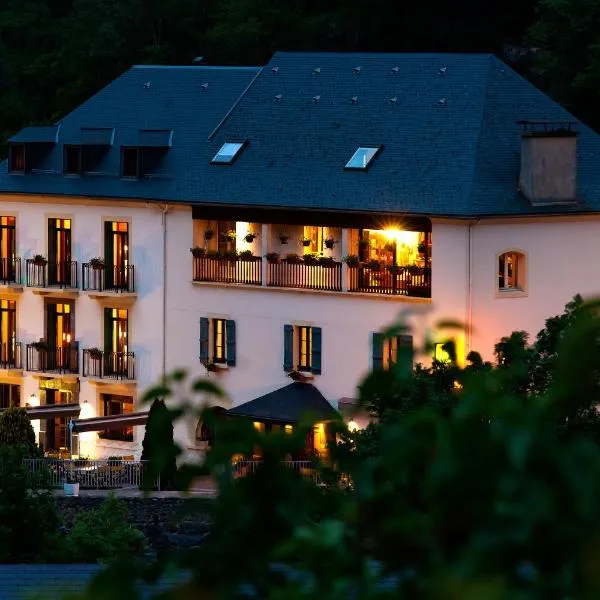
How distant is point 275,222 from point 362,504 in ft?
153

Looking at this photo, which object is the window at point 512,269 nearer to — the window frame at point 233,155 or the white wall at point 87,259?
the window frame at point 233,155

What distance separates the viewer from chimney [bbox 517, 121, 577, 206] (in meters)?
51.2

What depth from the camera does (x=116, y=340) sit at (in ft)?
190

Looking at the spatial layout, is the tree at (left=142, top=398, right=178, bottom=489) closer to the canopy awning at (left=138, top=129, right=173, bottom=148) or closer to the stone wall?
the stone wall

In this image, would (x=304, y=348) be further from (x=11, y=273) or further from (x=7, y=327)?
(x=7, y=327)

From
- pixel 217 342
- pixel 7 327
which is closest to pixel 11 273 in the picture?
pixel 7 327

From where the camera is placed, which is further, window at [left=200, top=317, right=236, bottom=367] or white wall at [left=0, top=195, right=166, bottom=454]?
white wall at [left=0, top=195, right=166, bottom=454]

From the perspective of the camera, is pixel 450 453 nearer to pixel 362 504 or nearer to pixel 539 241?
pixel 362 504

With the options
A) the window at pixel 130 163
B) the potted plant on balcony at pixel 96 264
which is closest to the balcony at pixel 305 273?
the window at pixel 130 163

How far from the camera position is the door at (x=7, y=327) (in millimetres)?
59500

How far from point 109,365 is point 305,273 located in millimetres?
6480

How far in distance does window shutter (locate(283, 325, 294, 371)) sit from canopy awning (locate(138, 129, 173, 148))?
246 inches

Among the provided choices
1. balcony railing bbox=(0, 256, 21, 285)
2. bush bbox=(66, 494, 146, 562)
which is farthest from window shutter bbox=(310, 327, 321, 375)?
bush bbox=(66, 494, 146, 562)

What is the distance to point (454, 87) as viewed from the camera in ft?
176
